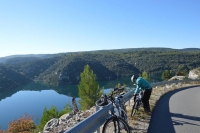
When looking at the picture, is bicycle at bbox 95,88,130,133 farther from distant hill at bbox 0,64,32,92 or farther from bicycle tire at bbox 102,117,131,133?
distant hill at bbox 0,64,32,92

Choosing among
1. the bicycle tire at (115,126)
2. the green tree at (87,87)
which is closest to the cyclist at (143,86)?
the bicycle tire at (115,126)

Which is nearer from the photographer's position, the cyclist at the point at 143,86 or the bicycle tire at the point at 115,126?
the bicycle tire at the point at 115,126

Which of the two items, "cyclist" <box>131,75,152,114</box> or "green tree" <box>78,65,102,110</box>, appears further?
"green tree" <box>78,65,102,110</box>

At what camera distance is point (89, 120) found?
13.8 ft

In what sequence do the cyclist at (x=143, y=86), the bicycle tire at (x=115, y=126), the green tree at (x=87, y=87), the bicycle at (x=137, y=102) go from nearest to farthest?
1. the bicycle tire at (x=115, y=126)
2. the bicycle at (x=137, y=102)
3. the cyclist at (x=143, y=86)
4. the green tree at (x=87, y=87)

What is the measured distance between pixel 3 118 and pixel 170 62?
4452 inches

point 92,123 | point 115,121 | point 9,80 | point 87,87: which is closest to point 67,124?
point 115,121

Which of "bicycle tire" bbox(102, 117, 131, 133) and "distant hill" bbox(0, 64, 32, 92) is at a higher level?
"bicycle tire" bbox(102, 117, 131, 133)

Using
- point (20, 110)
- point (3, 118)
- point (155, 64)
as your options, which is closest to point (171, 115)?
point (3, 118)

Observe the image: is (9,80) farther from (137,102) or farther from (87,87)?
(137,102)

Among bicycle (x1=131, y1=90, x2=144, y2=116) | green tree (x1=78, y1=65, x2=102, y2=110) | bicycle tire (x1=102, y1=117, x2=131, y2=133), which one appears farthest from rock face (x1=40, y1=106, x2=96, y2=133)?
green tree (x1=78, y1=65, x2=102, y2=110)

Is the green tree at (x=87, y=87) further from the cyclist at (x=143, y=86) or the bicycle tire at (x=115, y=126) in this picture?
the bicycle tire at (x=115, y=126)

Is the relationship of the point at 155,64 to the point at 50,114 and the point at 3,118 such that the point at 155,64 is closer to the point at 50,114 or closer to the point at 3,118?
the point at 3,118

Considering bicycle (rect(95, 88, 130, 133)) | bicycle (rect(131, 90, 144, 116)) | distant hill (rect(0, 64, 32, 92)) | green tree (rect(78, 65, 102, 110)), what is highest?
bicycle (rect(95, 88, 130, 133))
